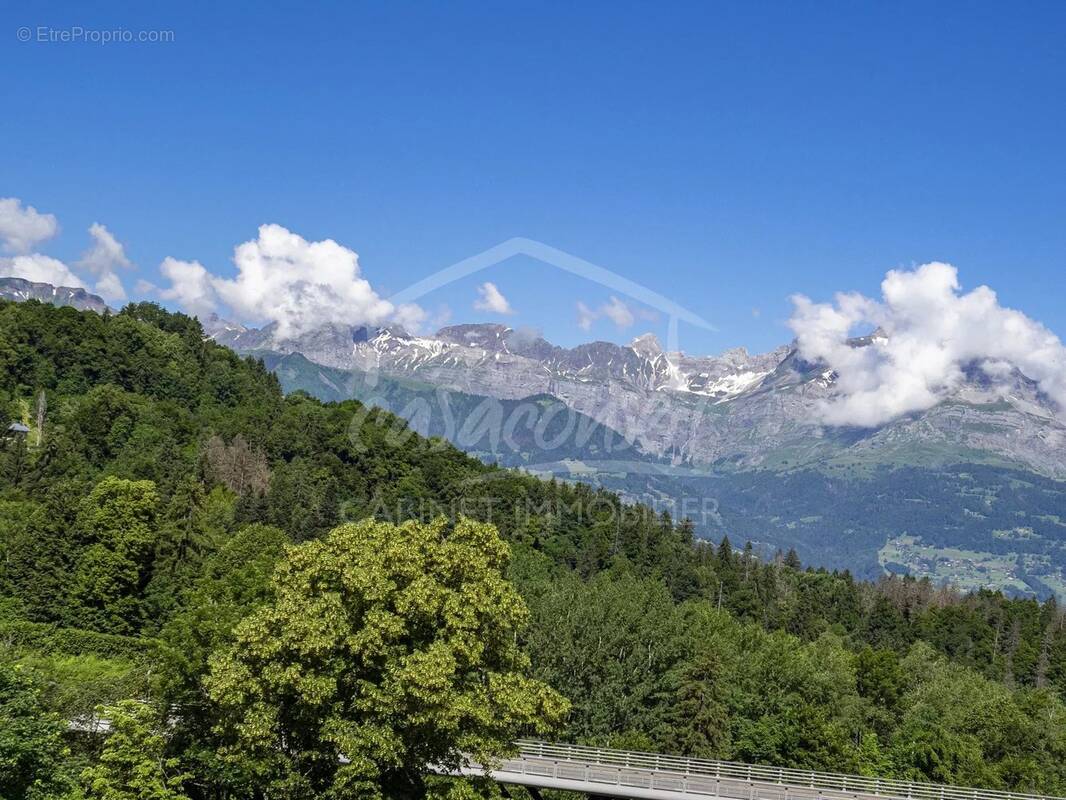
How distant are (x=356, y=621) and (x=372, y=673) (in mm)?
1748

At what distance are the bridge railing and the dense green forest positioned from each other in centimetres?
491

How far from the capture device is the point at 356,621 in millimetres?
31031

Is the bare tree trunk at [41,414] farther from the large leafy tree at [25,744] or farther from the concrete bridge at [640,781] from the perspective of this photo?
the concrete bridge at [640,781]

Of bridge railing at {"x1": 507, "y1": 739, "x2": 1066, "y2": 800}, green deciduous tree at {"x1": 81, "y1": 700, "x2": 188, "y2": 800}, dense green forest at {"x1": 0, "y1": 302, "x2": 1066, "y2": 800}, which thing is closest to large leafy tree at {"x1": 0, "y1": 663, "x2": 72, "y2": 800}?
dense green forest at {"x1": 0, "y1": 302, "x2": 1066, "y2": 800}

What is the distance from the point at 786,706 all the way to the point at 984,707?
1808 cm

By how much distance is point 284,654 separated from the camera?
30375mm

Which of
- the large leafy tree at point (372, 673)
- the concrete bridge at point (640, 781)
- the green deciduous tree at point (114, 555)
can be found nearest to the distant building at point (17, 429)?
the green deciduous tree at point (114, 555)

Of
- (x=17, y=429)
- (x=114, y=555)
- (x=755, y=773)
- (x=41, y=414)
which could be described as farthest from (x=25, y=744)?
(x=41, y=414)

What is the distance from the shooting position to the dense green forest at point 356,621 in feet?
100

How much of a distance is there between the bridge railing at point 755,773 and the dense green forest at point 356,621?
491 cm

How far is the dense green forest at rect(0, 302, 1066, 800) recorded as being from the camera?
30547 millimetres

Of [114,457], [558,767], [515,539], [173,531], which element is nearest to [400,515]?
[515,539]

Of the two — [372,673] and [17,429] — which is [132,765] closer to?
[372,673]

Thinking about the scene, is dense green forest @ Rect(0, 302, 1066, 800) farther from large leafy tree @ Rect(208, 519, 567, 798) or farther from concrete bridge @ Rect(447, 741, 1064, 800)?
concrete bridge @ Rect(447, 741, 1064, 800)
